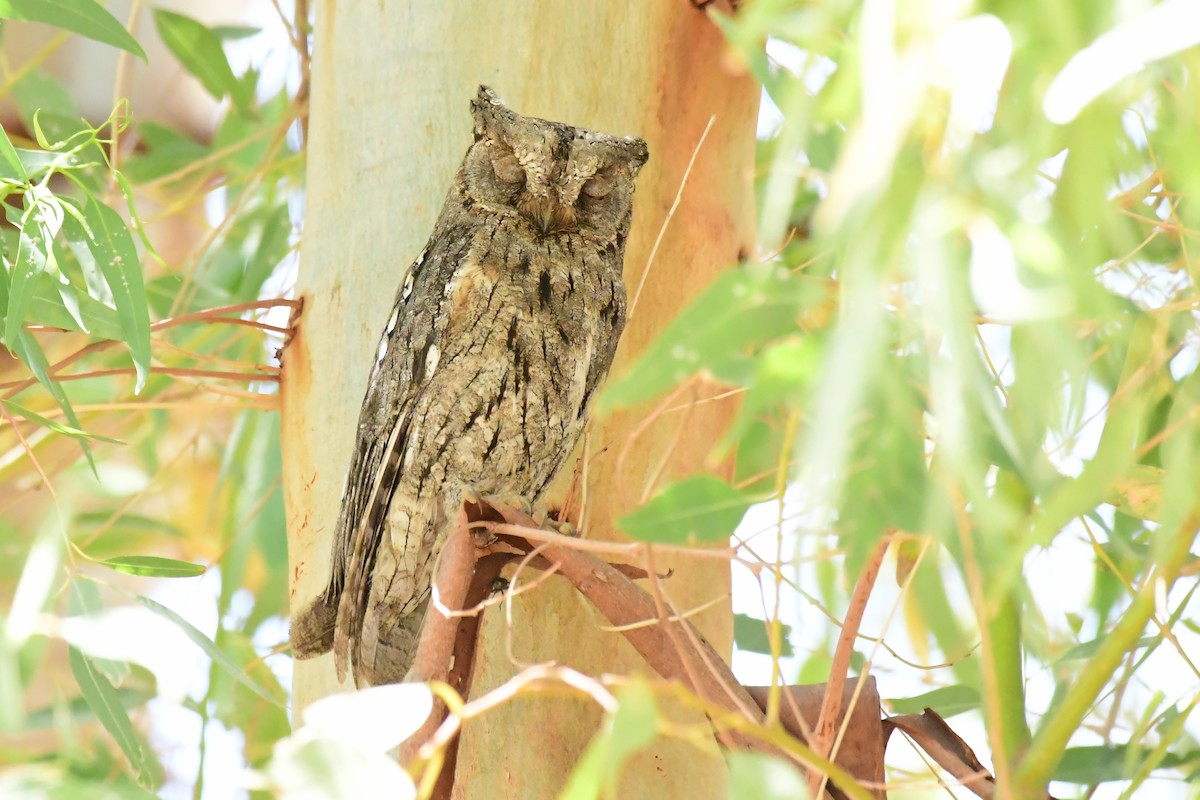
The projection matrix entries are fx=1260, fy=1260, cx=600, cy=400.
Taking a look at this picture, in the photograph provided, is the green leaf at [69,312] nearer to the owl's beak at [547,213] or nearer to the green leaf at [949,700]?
the owl's beak at [547,213]

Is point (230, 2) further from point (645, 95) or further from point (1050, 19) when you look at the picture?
point (1050, 19)

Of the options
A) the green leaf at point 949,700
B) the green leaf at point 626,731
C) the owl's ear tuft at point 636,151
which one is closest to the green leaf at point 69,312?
the owl's ear tuft at point 636,151

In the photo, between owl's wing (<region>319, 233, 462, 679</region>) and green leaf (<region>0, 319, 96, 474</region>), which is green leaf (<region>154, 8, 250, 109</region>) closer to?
owl's wing (<region>319, 233, 462, 679</region>)

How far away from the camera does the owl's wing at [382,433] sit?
1.56 meters

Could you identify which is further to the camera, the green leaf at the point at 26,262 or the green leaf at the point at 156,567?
the green leaf at the point at 156,567

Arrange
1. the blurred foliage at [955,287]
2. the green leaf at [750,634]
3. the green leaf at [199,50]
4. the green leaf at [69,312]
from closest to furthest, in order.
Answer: the blurred foliage at [955,287] < the green leaf at [69,312] < the green leaf at [750,634] < the green leaf at [199,50]

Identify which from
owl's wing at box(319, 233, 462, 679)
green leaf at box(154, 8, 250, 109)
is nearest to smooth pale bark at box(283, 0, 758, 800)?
owl's wing at box(319, 233, 462, 679)

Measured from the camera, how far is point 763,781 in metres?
0.73

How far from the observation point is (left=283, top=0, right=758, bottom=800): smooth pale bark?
1613mm

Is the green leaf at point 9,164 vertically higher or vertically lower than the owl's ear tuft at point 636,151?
lower

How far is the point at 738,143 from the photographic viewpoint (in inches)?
70.8

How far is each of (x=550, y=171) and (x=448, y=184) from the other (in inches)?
5.8

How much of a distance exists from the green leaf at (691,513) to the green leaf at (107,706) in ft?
2.71

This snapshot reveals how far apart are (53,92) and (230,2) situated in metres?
0.54
